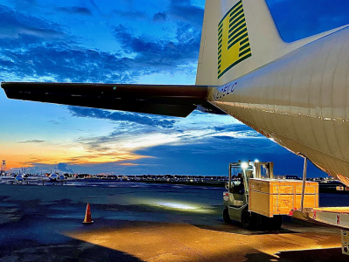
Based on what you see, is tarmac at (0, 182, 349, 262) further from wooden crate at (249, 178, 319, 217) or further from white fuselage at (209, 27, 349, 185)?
white fuselage at (209, 27, 349, 185)

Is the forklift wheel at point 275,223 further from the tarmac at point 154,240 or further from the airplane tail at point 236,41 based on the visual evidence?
the airplane tail at point 236,41

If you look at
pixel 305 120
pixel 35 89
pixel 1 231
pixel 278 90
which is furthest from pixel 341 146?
pixel 1 231

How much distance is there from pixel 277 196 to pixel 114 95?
4.33 meters

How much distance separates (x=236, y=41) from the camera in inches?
271

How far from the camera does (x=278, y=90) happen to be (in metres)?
4.14

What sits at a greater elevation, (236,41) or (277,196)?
(236,41)

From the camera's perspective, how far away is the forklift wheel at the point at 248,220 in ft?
38.4

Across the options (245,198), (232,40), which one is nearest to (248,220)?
(245,198)

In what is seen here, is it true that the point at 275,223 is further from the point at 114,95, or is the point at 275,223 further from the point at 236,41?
the point at 114,95

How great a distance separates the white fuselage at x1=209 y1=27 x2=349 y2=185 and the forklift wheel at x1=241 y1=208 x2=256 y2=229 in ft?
24.7

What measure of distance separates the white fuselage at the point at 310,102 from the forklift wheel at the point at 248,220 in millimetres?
7523

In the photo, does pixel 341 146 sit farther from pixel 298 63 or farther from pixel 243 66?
pixel 243 66

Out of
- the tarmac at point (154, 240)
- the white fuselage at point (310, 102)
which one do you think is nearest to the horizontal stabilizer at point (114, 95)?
the white fuselage at point (310, 102)

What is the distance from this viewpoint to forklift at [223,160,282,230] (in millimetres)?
11734
